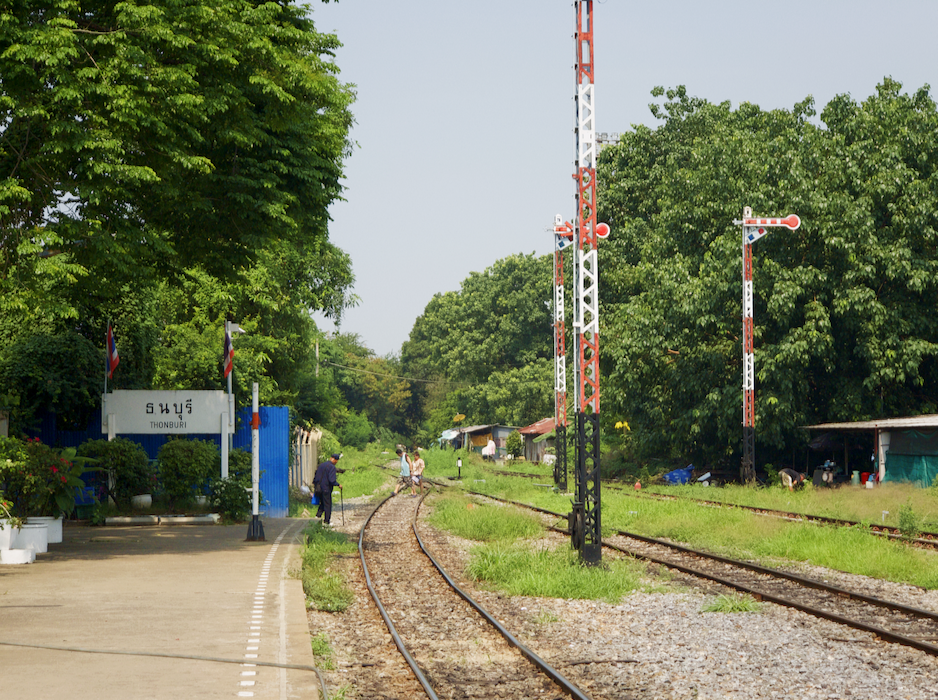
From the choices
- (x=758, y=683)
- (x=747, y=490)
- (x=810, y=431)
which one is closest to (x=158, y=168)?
(x=758, y=683)

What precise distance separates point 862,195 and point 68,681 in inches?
1273

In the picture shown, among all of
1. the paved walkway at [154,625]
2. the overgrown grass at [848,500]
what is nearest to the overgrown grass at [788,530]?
the overgrown grass at [848,500]

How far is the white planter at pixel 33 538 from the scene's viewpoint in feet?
48.3

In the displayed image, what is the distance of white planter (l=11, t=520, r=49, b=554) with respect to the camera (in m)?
14.7

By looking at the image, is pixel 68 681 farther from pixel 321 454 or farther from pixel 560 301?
pixel 321 454

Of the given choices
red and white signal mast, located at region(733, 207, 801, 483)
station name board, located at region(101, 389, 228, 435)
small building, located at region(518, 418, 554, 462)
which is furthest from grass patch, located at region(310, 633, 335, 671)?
small building, located at region(518, 418, 554, 462)

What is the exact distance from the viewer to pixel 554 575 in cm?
1415

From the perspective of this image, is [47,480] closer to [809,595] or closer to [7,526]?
[7,526]

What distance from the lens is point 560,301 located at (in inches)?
1507

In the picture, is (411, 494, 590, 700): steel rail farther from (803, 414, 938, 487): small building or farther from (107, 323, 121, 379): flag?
(803, 414, 938, 487): small building

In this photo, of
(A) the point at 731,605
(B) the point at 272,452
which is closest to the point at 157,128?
(A) the point at 731,605

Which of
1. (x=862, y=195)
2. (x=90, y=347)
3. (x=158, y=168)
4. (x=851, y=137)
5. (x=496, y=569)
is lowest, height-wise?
(x=496, y=569)

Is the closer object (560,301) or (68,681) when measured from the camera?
(68,681)

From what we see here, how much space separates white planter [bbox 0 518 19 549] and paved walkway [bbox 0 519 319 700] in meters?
0.53
